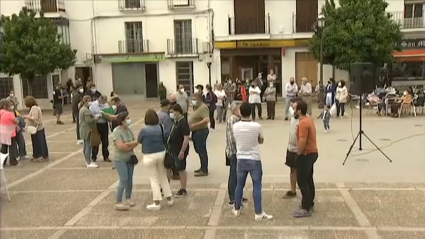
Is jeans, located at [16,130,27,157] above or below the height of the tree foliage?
below

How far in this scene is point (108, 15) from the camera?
96.6 feet

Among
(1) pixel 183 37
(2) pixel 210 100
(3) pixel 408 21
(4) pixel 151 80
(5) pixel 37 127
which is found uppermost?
(3) pixel 408 21

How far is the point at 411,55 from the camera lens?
87.2ft

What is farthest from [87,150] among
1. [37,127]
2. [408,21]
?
[408,21]

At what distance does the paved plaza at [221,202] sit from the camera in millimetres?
6453

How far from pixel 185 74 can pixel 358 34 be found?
11445 millimetres

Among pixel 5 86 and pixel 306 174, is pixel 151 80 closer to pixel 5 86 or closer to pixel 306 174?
pixel 5 86

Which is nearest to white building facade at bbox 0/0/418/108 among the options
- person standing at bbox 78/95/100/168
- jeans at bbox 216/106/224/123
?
jeans at bbox 216/106/224/123

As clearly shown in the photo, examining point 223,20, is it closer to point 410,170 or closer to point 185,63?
point 185,63

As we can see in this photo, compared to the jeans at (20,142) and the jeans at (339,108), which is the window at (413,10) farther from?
the jeans at (20,142)

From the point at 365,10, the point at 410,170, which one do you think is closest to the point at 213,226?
the point at 410,170

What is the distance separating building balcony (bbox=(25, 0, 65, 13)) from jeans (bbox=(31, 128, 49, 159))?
1915 centimetres

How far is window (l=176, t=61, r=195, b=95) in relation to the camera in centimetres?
2959

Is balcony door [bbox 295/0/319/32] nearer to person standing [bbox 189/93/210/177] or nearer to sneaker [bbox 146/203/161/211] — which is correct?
person standing [bbox 189/93/210/177]
